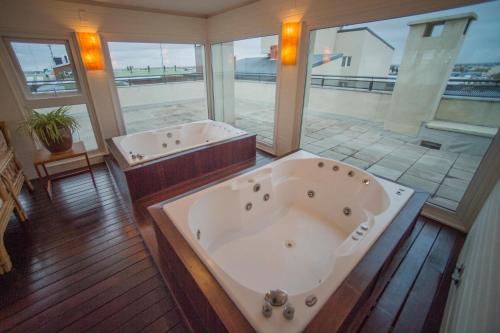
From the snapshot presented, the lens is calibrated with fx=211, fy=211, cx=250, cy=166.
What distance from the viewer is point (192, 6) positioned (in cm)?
321

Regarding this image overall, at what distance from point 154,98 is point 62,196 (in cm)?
242

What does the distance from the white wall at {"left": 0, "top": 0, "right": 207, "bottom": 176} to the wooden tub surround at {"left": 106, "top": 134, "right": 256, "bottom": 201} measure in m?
0.78

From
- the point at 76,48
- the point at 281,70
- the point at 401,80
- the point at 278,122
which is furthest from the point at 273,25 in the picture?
the point at 76,48

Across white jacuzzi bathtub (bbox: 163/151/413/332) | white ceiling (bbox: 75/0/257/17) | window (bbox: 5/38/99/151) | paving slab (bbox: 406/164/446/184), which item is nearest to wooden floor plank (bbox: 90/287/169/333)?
white jacuzzi bathtub (bbox: 163/151/413/332)

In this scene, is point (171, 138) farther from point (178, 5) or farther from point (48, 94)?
point (178, 5)

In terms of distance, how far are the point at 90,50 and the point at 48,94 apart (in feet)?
2.72

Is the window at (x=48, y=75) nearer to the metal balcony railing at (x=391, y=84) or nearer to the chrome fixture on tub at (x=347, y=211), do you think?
the metal balcony railing at (x=391, y=84)

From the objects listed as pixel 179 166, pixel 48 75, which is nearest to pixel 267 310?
pixel 179 166

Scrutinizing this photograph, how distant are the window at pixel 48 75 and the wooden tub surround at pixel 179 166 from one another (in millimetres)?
835

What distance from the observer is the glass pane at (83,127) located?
10.2 feet

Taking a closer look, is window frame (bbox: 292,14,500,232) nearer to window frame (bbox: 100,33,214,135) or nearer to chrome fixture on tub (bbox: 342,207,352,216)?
chrome fixture on tub (bbox: 342,207,352,216)

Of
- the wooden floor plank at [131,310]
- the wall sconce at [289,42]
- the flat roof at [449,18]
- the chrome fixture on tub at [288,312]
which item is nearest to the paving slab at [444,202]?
the flat roof at [449,18]

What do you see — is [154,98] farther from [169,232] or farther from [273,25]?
[169,232]

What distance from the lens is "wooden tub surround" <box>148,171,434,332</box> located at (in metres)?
0.97
